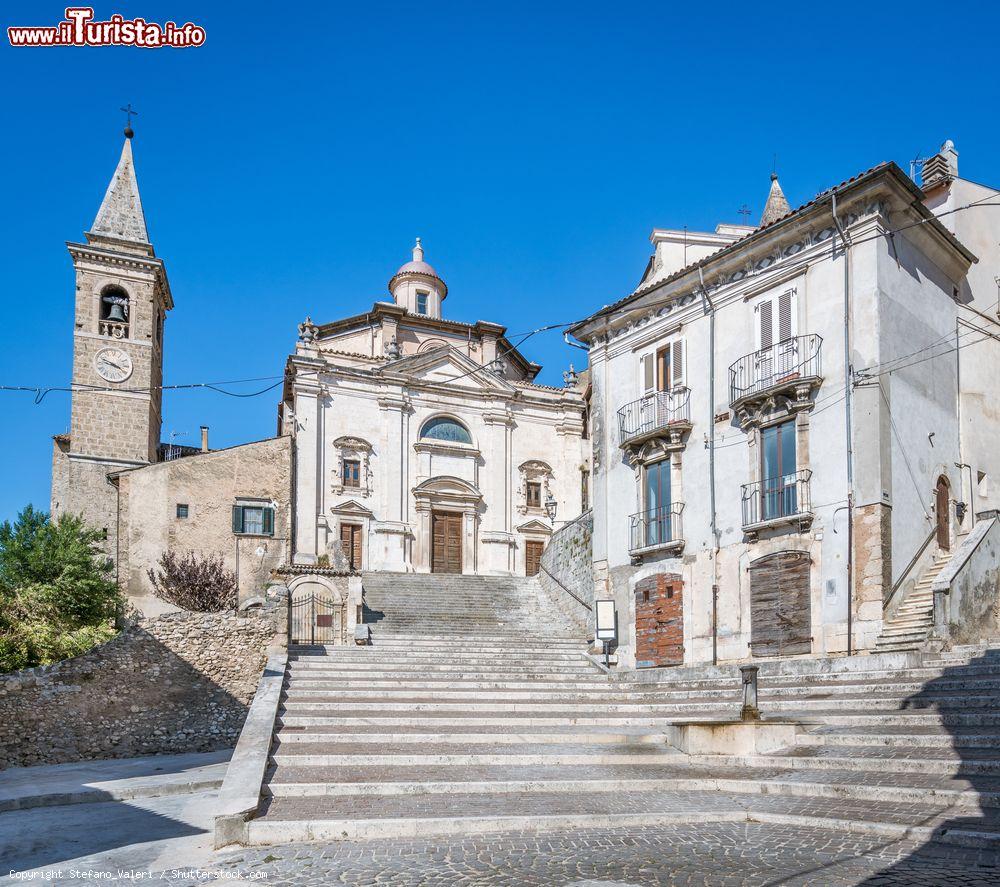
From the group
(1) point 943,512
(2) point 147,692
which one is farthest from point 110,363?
(1) point 943,512

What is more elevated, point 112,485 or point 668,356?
point 668,356

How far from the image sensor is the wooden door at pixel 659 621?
20.8 meters

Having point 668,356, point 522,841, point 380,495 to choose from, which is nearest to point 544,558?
point 380,495

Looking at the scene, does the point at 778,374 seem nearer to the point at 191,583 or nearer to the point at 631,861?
the point at 631,861

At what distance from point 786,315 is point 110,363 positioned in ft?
80.6

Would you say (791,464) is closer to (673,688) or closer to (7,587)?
(673,688)

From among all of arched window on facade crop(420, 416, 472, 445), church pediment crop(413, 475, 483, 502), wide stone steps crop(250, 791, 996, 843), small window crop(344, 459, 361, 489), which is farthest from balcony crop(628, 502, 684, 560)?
arched window on facade crop(420, 416, 472, 445)

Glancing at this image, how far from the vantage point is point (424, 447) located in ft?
116

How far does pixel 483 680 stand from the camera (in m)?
17.4

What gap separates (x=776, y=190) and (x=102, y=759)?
2731 cm

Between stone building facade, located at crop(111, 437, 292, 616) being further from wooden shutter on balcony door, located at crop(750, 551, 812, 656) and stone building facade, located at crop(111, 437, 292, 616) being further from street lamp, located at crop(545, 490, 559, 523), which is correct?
wooden shutter on balcony door, located at crop(750, 551, 812, 656)

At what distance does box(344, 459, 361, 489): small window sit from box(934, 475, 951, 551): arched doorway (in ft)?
68.0

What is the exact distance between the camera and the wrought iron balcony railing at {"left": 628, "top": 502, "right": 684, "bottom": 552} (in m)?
21.1

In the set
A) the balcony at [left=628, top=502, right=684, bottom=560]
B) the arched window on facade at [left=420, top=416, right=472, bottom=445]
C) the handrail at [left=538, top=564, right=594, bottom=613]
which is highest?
the arched window on facade at [left=420, top=416, right=472, bottom=445]
